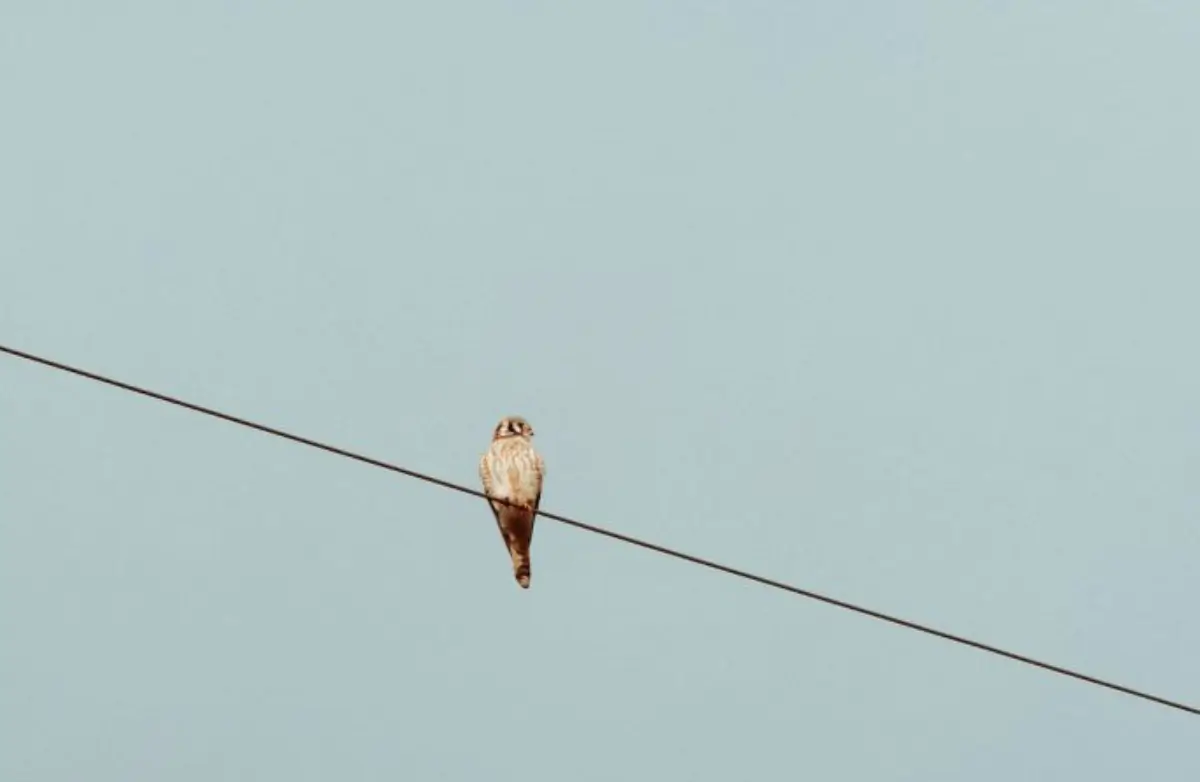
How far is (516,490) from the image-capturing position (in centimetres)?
1375

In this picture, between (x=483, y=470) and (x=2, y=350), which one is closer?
(x=2, y=350)

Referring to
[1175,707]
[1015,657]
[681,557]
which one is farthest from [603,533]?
[1175,707]

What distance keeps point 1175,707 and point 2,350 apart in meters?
4.52

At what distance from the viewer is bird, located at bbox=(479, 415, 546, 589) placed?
45.1 ft

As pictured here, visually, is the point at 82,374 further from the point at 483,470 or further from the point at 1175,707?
the point at 483,470

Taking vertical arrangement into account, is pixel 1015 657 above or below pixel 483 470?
below

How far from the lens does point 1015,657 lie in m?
8.16

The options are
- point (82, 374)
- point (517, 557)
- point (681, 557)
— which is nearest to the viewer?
point (82, 374)

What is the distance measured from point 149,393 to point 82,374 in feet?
0.83

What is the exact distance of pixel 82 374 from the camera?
790 cm

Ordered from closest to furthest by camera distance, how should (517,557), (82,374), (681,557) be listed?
(82,374) < (681,557) < (517,557)

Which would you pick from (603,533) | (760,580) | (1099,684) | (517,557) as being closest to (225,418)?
(603,533)

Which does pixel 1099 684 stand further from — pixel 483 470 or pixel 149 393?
pixel 483 470

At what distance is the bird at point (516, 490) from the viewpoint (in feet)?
45.1
